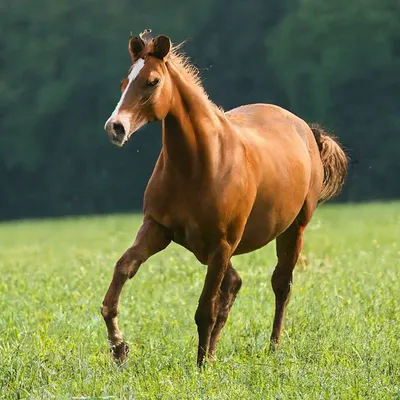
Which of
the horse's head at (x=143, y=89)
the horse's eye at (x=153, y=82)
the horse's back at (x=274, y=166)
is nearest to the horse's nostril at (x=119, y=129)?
the horse's head at (x=143, y=89)

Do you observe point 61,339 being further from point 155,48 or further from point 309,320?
point 155,48

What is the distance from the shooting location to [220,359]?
7676 millimetres

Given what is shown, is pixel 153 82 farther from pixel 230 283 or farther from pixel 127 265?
pixel 230 283

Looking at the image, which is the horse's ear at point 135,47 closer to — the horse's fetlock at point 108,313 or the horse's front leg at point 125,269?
the horse's front leg at point 125,269

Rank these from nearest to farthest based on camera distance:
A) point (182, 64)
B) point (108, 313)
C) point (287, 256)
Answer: point (108, 313)
point (182, 64)
point (287, 256)

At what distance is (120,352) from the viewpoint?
7191mm

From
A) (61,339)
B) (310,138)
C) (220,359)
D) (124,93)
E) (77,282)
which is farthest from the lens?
(77,282)

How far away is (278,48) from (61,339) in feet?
140

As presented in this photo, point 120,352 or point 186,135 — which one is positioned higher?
point 186,135

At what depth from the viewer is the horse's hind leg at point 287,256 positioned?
875 cm

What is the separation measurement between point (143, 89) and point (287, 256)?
104 inches

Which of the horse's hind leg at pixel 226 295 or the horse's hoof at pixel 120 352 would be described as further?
the horse's hind leg at pixel 226 295

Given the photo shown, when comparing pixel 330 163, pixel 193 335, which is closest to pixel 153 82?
pixel 193 335

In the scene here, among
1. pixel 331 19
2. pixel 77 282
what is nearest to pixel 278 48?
pixel 331 19
